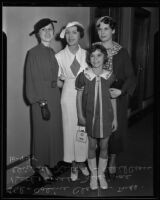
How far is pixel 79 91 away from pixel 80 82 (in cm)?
4

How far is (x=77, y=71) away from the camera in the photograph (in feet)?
5.16

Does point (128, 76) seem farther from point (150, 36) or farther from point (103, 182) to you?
point (103, 182)

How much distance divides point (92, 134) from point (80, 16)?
536 mm

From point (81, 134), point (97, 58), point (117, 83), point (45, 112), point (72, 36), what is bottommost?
point (81, 134)

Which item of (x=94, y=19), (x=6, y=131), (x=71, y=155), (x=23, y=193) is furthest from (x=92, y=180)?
(x=94, y=19)

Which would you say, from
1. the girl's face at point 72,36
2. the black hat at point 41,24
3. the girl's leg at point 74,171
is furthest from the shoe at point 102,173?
the black hat at point 41,24

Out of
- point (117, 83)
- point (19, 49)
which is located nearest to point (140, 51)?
point (117, 83)

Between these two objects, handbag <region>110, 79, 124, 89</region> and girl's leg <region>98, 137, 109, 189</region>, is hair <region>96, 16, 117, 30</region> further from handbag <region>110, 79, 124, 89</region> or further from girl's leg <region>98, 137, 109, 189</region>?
girl's leg <region>98, 137, 109, 189</region>

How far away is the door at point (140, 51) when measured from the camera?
62.4 inches

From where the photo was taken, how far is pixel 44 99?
158cm

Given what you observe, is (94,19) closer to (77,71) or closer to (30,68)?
(77,71)

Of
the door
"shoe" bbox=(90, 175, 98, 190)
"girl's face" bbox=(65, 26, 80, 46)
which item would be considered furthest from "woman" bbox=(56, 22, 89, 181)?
the door

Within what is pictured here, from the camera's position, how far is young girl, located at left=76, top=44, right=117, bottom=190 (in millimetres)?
1562

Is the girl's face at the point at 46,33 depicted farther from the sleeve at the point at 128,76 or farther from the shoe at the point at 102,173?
the shoe at the point at 102,173
